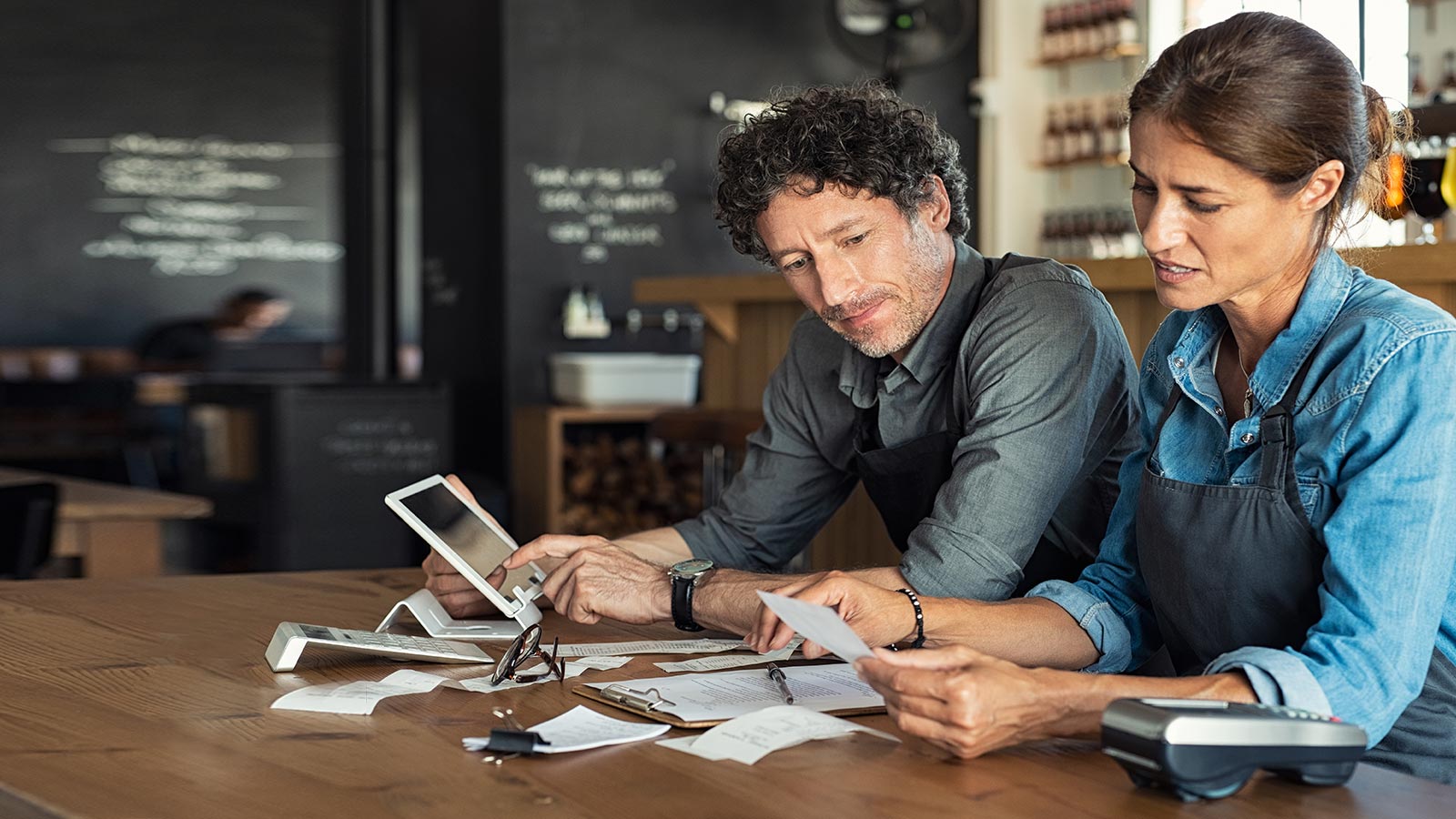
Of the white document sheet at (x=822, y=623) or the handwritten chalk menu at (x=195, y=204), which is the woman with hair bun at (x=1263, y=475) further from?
the handwritten chalk menu at (x=195, y=204)

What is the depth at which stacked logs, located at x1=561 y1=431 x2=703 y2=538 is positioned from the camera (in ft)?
20.2

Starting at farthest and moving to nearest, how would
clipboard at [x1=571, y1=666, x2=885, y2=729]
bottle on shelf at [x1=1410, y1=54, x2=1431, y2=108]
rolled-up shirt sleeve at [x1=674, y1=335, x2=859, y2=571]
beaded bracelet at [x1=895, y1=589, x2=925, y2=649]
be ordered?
bottle on shelf at [x1=1410, y1=54, x2=1431, y2=108]
rolled-up shirt sleeve at [x1=674, y1=335, x2=859, y2=571]
beaded bracelet at [x1=895, y1=589, x2=925, y2=649]
clipboard at [x1=571, y1=666, x2=885, y2=729]

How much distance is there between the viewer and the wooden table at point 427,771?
3.96 ft

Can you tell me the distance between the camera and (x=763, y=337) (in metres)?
4.68

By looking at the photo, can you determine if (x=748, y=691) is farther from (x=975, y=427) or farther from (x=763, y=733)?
(x=975, y=427)

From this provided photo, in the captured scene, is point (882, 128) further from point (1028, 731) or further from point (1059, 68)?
point (1059, 68)

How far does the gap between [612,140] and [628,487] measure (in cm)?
161

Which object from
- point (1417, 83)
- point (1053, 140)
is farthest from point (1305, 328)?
point (1053, 140)

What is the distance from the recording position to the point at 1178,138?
5.14 feet

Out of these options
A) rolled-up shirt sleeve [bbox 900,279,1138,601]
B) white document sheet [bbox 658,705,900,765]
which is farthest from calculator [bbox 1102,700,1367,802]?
rolled-up shirt sleeve [bbox 900,279,1138,601]

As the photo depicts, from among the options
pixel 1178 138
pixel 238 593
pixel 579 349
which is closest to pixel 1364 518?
pixel 1178 138

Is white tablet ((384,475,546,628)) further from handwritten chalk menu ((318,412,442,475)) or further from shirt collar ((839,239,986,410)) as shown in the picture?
handwritten chalk menu ((318,412,442,475))

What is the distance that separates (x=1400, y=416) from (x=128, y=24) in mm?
8548

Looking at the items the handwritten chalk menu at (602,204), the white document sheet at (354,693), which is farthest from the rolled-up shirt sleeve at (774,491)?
the handwritten chalk menu at (602,204)
